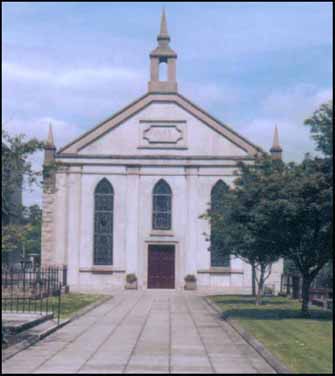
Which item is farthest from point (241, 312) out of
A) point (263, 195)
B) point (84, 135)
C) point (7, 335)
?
point (84, 135)

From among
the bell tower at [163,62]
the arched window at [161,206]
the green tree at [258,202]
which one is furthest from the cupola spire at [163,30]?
the green tree at [258,202]

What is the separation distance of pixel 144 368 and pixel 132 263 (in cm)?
3925

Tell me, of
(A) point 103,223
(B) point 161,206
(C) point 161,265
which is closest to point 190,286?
(C) point 161,265

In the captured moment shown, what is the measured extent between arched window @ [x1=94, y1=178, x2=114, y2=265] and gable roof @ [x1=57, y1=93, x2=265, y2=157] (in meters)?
3.24

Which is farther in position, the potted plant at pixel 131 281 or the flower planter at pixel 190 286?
the flower planter at pixel 190 286

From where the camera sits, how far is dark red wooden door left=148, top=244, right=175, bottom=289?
175 ft

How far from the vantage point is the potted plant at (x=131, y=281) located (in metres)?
52.2

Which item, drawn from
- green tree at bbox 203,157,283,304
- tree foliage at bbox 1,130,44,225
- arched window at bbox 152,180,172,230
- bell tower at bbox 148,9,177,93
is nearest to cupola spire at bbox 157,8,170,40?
bell tower at bbox 148,9,177,93

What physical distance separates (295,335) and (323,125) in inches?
252

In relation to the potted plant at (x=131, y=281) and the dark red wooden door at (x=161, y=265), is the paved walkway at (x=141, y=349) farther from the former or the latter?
the dark red wooden door at (x=161, y=265)

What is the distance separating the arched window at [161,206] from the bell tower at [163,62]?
6834mm

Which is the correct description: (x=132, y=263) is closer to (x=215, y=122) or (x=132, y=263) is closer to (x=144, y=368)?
(x=215, y=122)

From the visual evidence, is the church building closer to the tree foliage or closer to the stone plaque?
the stone plaque

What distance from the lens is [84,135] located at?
2153 inches
